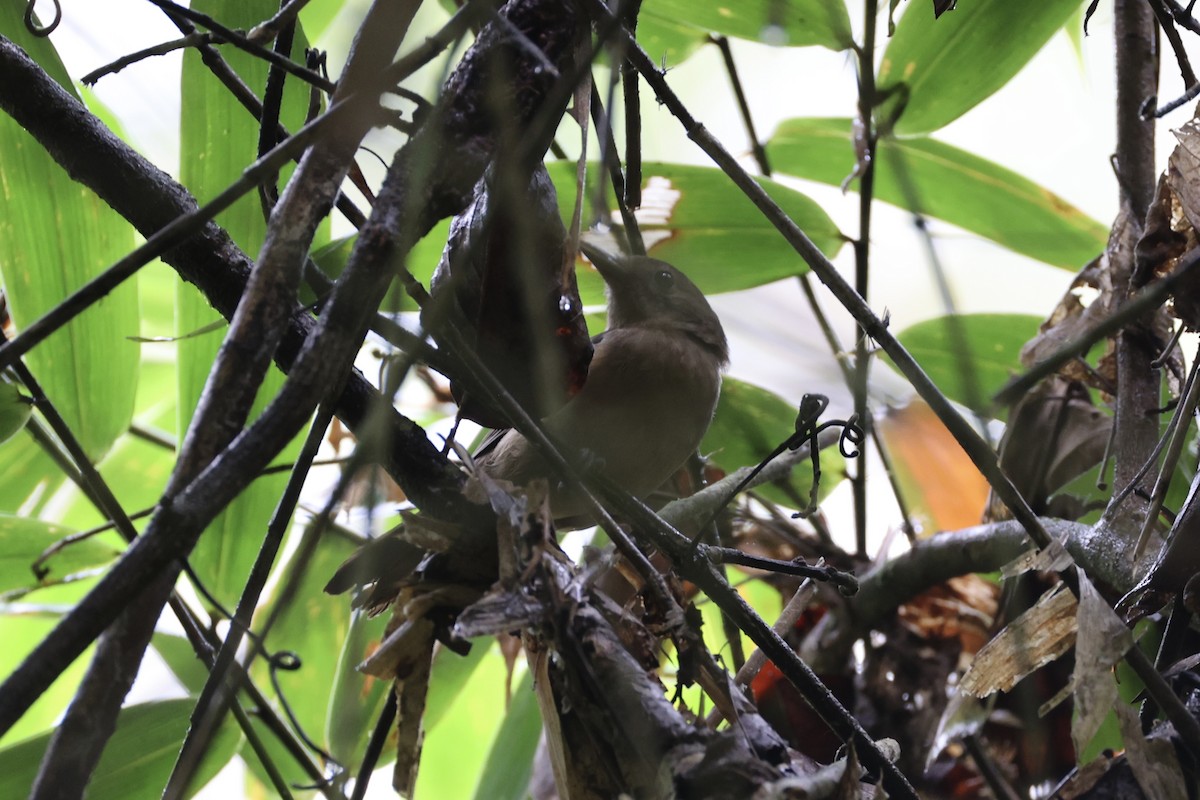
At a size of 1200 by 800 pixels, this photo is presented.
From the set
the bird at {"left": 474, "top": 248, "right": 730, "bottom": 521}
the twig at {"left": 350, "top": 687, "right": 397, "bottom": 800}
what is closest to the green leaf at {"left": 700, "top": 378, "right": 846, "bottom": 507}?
the bird at {"left": 474, "top": 248, "right": 730, "bottom": 521}

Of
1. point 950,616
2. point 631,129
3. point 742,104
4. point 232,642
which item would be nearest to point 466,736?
point 950,616

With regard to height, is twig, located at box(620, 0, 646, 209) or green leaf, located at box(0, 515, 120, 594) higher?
twig, located at box(620, 0, 646, 209)

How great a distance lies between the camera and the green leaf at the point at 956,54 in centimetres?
210

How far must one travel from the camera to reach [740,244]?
7.73 feet

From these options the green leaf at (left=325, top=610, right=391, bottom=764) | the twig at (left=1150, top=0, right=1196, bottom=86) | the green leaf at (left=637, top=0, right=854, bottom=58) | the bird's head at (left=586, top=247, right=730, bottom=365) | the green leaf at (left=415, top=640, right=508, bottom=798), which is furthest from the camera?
the bird's head at (left=586, top=247, right=730, bottom=365)

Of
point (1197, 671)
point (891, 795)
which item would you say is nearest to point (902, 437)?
point (1197, 671)

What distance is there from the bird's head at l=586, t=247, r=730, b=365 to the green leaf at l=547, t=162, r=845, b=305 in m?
0.41

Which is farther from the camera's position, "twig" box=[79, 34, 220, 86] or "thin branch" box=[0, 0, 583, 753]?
"twig" box=[79, 34, 220, 86]

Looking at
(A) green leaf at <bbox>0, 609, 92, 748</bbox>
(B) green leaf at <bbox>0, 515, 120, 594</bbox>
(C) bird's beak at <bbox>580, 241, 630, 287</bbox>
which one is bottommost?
(A) green leaf at <bbox>0, 609, 92, 748</bbox>

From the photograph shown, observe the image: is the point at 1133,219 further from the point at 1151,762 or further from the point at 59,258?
the point at 59,258

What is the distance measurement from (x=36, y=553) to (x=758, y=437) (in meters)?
1.63

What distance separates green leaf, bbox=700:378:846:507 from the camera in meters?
2.57

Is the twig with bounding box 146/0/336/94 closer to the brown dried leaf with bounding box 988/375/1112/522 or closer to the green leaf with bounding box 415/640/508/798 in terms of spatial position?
the brown dried leaf with bounding box 988/375/1112/522

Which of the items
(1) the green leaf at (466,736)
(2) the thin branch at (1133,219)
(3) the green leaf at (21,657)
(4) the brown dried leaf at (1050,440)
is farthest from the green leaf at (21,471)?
(2) the thin branch at (1133,219)
